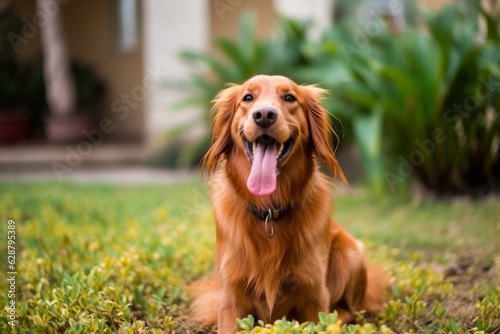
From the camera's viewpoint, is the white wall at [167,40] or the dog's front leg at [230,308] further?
the white wall at [167,40]

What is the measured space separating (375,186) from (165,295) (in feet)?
11.1

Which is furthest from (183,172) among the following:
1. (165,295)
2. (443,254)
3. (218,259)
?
(218,259)

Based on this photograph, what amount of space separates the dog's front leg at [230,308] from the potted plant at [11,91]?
9366 mm

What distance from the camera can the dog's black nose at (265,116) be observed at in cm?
298

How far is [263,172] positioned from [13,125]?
9630 millimetres

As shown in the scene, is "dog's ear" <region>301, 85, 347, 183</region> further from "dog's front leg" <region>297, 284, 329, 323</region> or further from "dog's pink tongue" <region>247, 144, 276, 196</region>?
"dog's front leg" <region>297, 284, 329, 323</region>

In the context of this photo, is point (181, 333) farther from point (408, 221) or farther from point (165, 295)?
point (408, 221)

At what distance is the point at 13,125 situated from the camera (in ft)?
38.1

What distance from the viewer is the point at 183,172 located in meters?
9.99

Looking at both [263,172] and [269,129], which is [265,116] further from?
[263,172]

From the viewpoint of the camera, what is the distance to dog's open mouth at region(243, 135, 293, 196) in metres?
3.04

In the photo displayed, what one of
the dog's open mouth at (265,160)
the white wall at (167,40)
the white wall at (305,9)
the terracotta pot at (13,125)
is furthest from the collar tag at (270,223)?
the terracotta pot at (13,125)

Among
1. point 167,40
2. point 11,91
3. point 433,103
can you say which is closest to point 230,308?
point 433,103

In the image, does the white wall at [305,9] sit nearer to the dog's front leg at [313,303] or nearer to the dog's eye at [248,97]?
the dog's eye at [248,97]
